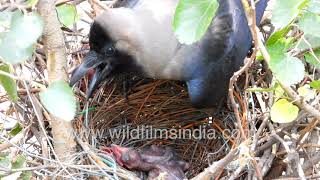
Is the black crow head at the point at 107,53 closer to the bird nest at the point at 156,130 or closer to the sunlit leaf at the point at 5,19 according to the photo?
the bird nest at the point at 156,130

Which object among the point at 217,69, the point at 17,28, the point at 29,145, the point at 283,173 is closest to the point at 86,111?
the point at 29,145

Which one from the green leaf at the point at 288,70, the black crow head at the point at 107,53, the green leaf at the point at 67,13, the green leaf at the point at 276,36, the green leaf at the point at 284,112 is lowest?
the black crow head at the point at 107,53

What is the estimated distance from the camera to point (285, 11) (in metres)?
1.18

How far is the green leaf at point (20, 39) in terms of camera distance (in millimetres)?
1112

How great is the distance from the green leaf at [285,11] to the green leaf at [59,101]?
1.40 feet

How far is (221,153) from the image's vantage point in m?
→ 1.93

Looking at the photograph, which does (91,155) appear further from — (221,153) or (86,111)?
(221,153)

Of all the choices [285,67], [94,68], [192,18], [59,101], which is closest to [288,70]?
[285,67]

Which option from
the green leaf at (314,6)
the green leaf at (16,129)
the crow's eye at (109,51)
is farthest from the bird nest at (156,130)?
the green leaf at (314,6)

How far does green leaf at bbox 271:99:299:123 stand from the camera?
4.45ft

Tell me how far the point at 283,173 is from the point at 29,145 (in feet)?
2.35

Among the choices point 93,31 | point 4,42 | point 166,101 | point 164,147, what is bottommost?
point 164,147

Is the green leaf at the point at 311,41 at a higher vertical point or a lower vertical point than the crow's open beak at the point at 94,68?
higher

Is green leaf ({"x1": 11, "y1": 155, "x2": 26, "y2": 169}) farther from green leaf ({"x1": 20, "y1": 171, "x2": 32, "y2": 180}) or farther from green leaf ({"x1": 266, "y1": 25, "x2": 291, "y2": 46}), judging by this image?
green leaf ({"x1": 266, "y1": 25, "x2": 291, "y2": 46})
